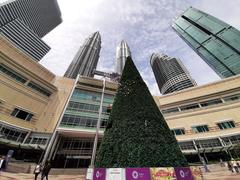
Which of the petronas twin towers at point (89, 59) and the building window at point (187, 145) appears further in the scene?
the petronas twin towers at point (89, 59)

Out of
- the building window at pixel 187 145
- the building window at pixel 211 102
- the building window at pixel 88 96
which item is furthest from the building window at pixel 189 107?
the building window at pixel 88 96

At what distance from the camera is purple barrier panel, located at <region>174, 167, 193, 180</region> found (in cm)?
632

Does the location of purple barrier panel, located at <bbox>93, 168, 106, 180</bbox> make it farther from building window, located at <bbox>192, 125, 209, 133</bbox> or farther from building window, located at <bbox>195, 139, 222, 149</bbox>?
building window, located at <bbox>192, 125, 209, 133</bbox>

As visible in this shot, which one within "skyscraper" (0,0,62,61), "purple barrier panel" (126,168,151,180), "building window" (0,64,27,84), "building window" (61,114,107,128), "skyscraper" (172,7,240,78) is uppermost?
"skyscraper" (0,0,62,61)

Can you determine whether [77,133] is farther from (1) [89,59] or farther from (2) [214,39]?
(1) [89,59]

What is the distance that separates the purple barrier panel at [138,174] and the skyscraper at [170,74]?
381ft

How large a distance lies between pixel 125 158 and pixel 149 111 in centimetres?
361

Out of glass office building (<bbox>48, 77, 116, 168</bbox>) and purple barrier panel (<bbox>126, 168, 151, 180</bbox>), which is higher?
glass office building (<bbox>48, 77, 116, 168</bbox>)

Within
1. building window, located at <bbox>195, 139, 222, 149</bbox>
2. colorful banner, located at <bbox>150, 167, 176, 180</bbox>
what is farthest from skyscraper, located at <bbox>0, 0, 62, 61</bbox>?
building window, located at <bbox>195, 139, 222, 149</bbox>

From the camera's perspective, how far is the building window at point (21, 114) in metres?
21.9

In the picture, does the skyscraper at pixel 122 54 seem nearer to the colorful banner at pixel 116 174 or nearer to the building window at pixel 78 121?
the building window at pixel 78 121

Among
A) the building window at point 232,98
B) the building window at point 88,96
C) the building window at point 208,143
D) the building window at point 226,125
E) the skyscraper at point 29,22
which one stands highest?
the skyscraper at point 29,22

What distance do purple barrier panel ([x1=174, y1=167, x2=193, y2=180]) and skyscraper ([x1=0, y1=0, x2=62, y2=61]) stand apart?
11285 cm

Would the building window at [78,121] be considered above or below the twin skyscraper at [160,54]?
below
